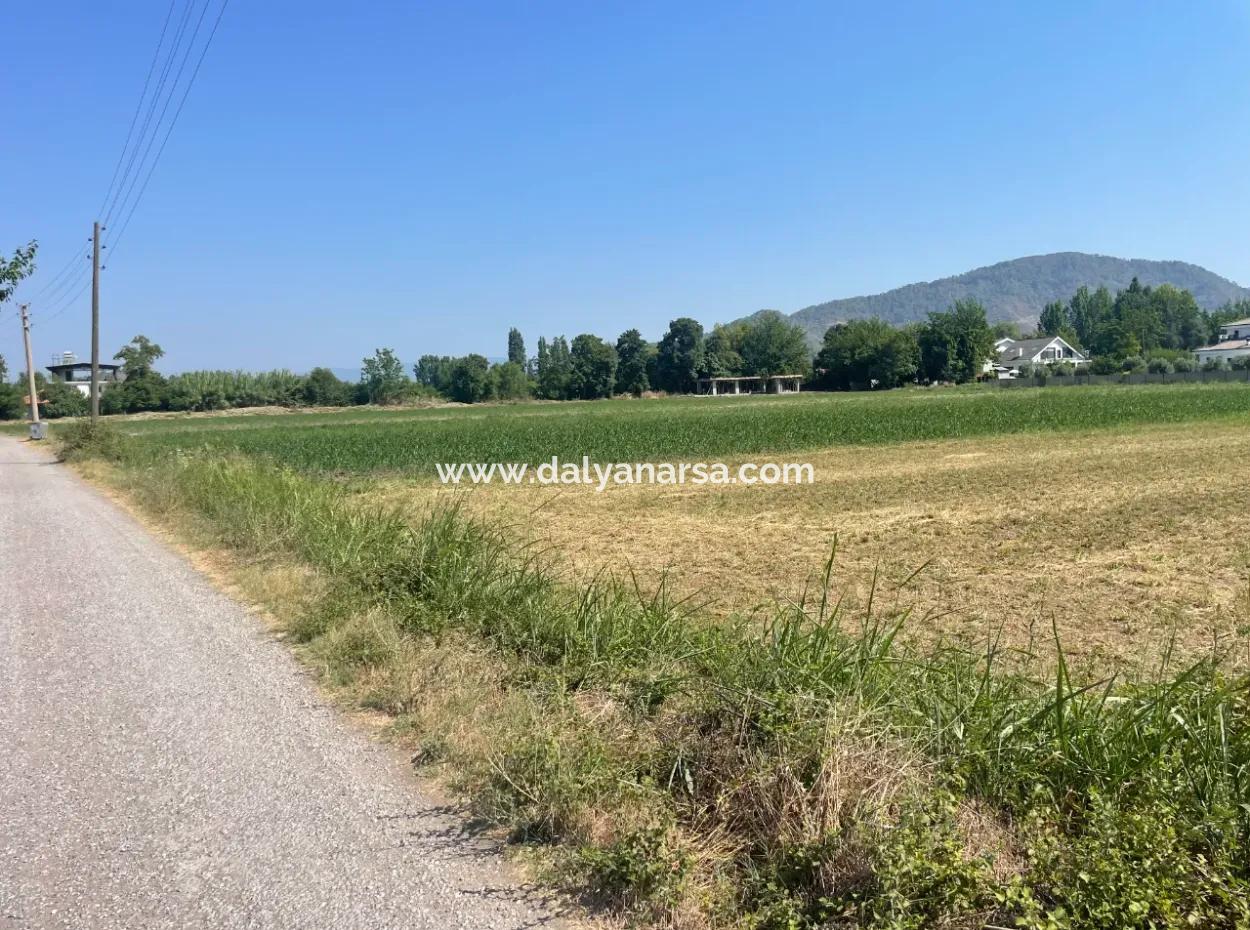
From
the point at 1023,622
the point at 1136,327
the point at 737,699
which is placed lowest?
the point at 1023,622

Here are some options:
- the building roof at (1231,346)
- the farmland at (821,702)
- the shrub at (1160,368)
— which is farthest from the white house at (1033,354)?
the farmland at (821,702)

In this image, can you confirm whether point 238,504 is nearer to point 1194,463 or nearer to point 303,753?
point 303,753

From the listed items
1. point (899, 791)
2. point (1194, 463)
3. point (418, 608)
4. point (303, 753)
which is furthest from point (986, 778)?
point (1194, 463)

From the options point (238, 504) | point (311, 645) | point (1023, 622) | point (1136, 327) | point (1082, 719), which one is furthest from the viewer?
point (1136, 327)

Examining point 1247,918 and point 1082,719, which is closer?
point 1247,918

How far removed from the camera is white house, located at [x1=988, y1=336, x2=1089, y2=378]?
12962cm

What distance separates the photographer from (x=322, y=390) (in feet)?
368

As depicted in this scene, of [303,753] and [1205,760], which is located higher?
[1205,760]

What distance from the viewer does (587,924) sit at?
2.93 metres

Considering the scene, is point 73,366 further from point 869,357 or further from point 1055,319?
point 1055,319

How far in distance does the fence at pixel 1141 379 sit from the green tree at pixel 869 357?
51.3 feet

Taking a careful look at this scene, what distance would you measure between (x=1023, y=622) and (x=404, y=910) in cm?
653

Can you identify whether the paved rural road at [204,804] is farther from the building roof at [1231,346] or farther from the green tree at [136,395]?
the building roof at [1231,346]

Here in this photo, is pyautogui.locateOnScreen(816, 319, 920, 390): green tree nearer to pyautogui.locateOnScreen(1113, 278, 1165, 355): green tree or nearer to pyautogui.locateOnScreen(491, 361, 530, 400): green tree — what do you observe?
pyautogui.locateOnScreen(1113, 278, 1165, 355): green tree
